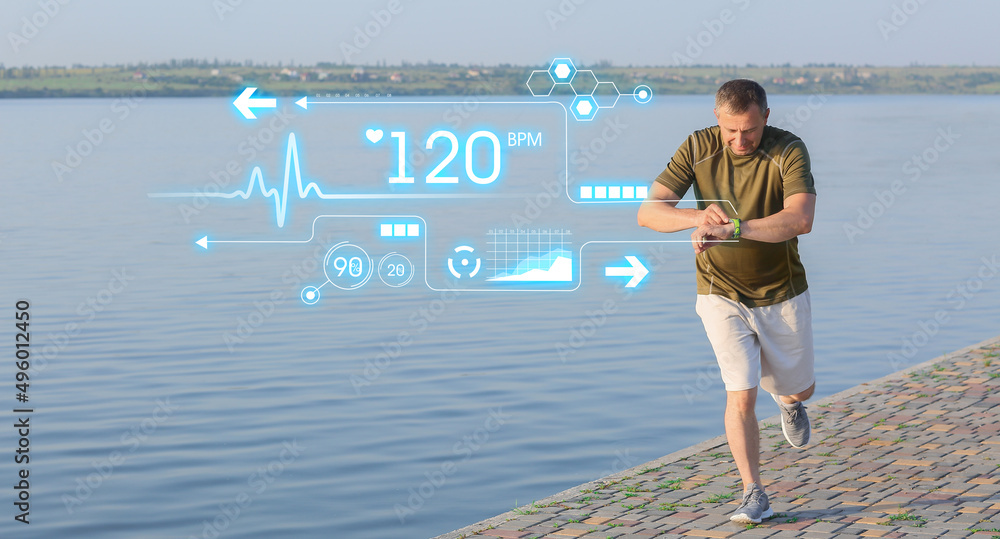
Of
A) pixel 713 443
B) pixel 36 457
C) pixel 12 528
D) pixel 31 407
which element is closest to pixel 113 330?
pixel 31 407

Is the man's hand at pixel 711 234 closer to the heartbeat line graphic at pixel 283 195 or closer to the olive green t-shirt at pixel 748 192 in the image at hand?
the olive green t-shirt at pixel 748 192

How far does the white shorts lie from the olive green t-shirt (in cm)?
5

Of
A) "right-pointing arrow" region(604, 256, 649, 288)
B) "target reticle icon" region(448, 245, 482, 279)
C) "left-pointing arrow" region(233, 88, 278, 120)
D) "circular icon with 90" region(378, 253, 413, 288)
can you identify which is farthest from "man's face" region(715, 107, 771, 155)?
"target reticle icon" region(448, 245, 482, 279)

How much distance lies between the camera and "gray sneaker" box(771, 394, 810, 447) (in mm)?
7680

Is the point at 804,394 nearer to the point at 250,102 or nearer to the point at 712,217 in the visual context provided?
the point at 712,217

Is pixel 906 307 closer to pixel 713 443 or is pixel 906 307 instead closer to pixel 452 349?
pixel 452 349

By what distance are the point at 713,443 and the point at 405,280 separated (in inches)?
454

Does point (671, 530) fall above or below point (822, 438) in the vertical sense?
below

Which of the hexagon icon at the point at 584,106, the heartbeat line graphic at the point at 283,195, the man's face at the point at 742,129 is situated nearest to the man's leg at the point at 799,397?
the man's face at the point at 742,129

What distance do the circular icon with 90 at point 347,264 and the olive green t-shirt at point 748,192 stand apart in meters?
13.5

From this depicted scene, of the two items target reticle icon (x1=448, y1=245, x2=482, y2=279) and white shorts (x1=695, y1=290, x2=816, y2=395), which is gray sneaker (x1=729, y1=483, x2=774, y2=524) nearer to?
white shorts (x1=695, y1=290, x2=816, y2=395)

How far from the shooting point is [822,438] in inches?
354

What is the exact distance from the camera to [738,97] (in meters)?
6.58

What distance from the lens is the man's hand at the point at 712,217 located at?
653 cm
